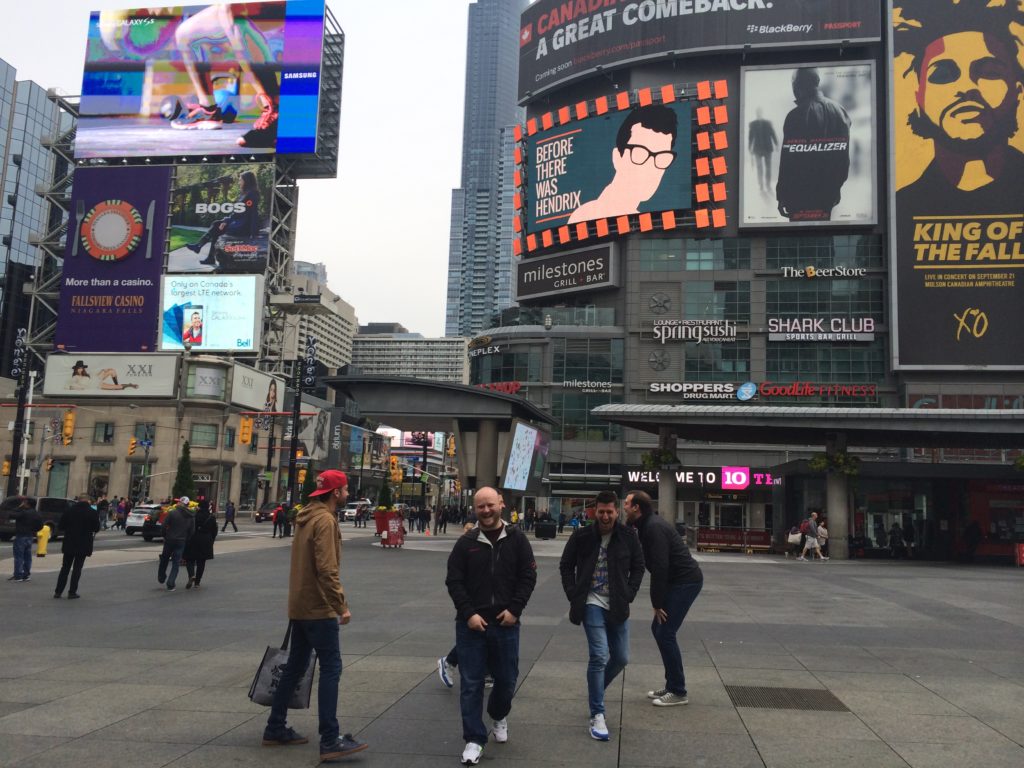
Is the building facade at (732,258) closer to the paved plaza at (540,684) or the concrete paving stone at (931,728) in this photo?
the paved plaza at (540,684)

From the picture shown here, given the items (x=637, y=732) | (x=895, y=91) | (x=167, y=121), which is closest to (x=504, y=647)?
(x=637, y=732)

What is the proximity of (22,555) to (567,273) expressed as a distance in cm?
6202

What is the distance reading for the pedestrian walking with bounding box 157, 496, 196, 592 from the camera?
16109mm

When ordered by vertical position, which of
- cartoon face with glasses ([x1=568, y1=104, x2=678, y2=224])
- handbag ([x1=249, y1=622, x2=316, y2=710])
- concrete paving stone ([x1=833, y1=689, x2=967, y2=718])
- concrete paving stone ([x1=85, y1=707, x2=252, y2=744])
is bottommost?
concrete paving stone ([x1=85, y1=707, x2=252, y2=744])

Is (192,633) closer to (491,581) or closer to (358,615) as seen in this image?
(358,615)

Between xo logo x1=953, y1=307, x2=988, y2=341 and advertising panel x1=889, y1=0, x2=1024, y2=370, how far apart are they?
0.07 meters

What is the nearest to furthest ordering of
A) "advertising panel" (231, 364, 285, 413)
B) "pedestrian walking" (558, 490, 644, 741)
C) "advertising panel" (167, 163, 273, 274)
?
"pedestrian walking" (558, 490, 644, 741) → "advertising panel" (231, 364, 285, 413) → "advertising panel" (167, 163, 273, 274)

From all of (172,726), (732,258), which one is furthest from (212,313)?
(172,726)

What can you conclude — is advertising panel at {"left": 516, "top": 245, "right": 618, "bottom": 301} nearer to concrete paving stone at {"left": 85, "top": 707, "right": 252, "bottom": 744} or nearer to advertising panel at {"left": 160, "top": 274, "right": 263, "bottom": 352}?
advertising panel at {"left": 160, "top": 274, "right": 263, "bottom": 352}

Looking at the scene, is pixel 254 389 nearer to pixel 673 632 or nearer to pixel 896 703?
pixel 673 632

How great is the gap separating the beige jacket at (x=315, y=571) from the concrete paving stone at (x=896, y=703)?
15.1 ft

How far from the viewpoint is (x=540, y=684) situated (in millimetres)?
8406

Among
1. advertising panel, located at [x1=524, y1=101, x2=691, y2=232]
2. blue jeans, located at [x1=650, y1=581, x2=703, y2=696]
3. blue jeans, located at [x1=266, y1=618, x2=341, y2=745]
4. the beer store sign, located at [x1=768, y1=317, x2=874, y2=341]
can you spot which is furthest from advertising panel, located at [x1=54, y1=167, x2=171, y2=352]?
blue jeans, located at [x1=266, y1=618, x2=341, y2=745]

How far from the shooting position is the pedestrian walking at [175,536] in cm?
1611
